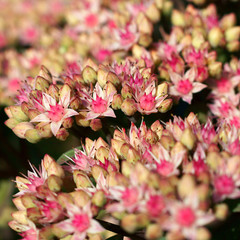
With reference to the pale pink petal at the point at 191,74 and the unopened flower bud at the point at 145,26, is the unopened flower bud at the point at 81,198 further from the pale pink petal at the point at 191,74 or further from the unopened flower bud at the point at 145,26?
the unopened flower bud at the point at 145,26

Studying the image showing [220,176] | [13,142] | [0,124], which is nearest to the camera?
[220,176]

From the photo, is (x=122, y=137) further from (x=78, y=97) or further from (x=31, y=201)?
(x=31, y=201)

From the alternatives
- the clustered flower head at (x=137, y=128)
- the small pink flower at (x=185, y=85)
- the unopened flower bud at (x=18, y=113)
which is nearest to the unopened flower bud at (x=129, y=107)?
the clustered flower head at (x=137, y=128)

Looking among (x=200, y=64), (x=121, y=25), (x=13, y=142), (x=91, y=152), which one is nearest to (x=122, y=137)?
(x=91, y=152)

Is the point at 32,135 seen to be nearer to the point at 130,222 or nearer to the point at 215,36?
the point at 130,222

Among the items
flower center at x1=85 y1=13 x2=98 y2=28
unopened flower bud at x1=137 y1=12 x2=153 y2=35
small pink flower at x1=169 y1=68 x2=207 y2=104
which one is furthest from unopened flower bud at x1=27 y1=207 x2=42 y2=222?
flower center at x1=85 y1=13 x2=98 y2=28

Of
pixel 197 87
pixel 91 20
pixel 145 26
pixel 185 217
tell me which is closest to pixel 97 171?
pixel 185 217

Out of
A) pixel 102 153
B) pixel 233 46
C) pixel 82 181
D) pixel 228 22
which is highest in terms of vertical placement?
pixel 228 22
